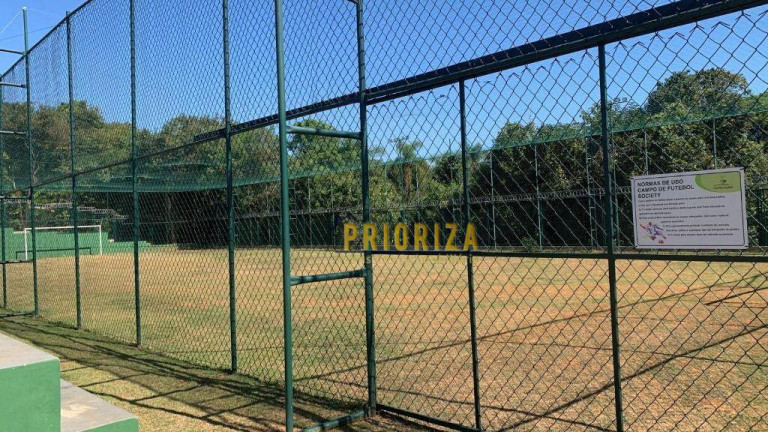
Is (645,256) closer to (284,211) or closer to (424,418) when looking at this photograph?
(424,418)

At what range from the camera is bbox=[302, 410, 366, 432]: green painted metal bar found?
3.55 m

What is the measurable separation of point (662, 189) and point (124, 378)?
477cm

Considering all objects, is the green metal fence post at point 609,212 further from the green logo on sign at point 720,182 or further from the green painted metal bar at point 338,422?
the green painted metal bar at point 338,422

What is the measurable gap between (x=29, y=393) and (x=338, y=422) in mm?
1868

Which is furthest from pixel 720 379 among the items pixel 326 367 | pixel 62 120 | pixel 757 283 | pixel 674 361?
pixel 62 120

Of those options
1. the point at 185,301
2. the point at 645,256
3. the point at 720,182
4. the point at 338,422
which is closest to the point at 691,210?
the point at 720,182

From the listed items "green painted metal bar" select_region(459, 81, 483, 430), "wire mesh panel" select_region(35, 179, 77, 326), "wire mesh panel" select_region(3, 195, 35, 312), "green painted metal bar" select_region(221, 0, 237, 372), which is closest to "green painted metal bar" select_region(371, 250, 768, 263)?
Answer: "green painted metal bar" select_region(459, 81, 483, 430)

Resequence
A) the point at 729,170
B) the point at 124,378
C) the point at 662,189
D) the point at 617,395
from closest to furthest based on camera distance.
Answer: the point at 729,170 < the point at 662,189 < the point at 617,395 < the point at 124,378

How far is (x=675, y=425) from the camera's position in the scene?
11.2ft

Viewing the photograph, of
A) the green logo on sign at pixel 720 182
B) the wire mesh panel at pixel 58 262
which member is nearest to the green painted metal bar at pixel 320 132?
the green logo on sign at pixel 720 182

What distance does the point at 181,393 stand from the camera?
4477mm

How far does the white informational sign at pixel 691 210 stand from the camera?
2.20 metres

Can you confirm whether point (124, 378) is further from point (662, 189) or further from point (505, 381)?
point (662, 189)

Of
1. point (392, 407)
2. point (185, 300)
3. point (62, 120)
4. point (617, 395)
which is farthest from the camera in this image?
point (185, 300)
